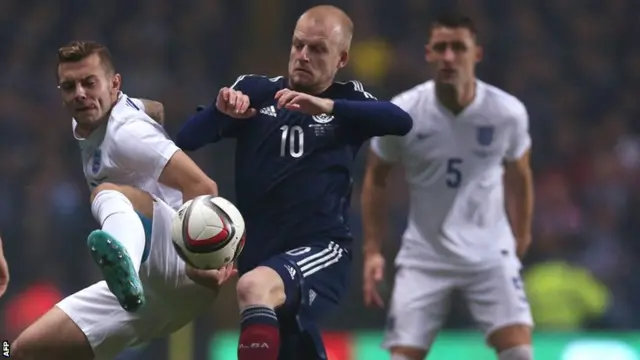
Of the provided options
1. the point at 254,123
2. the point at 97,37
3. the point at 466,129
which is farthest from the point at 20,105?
the point at 254,123

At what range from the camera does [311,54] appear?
5523 millimetres

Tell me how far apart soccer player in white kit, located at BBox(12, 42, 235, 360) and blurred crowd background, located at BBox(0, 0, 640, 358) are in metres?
3.53

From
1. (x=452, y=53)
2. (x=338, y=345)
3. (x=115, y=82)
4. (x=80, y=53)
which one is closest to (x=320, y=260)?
(x=115, y=82)

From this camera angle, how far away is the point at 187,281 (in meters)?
5.46

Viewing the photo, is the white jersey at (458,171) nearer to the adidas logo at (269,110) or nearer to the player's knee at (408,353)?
the player's knee at (408,353)

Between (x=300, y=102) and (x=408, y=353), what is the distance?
1949 mm

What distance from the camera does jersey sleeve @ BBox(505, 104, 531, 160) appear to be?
22.7 ft

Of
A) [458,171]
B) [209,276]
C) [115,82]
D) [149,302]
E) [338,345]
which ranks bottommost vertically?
[338,345]

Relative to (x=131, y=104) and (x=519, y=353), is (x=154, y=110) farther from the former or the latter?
(x=519, y=353)

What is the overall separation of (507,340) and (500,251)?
0.44m

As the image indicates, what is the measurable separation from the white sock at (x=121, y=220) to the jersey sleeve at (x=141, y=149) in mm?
164

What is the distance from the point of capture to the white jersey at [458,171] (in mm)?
6828

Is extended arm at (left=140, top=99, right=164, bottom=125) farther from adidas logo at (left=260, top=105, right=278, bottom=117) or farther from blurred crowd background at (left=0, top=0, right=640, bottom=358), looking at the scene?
blurred crowd background at (left=0, top=0, right=640, bottom=358)

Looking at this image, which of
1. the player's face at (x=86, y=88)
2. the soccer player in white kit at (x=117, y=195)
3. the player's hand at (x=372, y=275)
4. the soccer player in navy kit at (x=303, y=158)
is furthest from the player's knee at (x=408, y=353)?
the player's face at (x=86, y=88)
